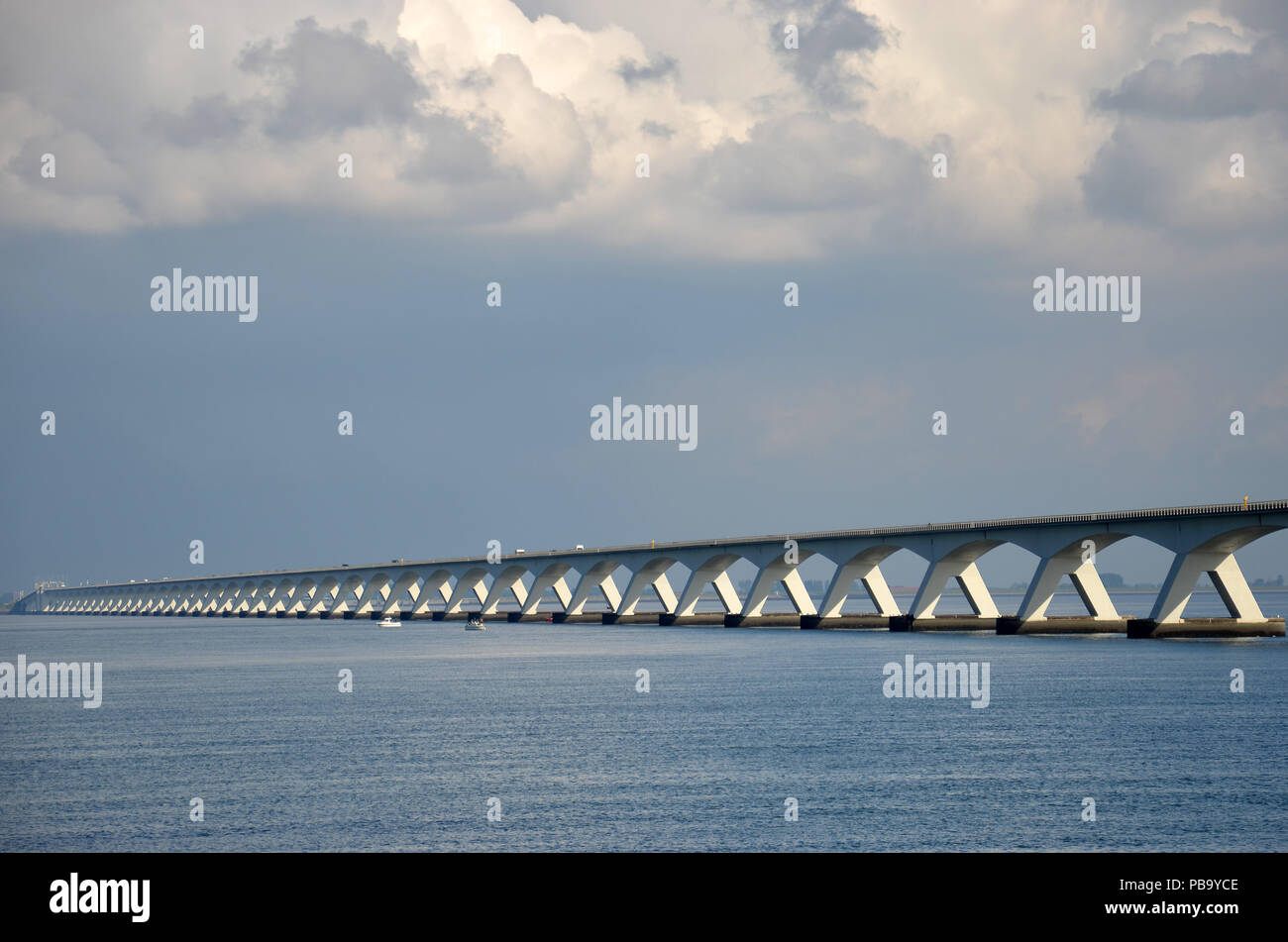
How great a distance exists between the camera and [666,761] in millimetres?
37156

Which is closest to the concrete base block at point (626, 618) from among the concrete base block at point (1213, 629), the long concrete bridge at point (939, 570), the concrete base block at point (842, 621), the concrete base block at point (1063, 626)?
the long concrete bridge at point (939, 570)

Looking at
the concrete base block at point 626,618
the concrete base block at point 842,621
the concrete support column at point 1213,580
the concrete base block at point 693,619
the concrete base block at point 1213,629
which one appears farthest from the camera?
the concrete base block at point 626,618

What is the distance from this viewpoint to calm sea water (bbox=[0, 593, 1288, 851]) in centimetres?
2719

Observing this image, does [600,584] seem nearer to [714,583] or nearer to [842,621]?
[714,583]

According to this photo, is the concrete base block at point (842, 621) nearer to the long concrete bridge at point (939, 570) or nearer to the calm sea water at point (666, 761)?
the long concrete bridge at point (939, 570)

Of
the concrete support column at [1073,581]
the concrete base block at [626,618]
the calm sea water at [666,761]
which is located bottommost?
the calm sea water at [666,761]

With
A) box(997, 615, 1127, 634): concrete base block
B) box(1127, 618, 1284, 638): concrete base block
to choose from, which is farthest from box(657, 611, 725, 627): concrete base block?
box(1127, 618, 1284, 638): concrete base block

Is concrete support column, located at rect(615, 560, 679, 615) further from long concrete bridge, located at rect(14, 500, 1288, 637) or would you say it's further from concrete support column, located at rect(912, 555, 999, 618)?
concrete support column, located at rect(912, 555, 999, 618)

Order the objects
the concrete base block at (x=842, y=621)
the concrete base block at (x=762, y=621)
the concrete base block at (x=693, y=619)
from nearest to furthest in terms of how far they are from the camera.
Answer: the concrete base block at (x=842, y=621), the concrete base block at (x=762, y=621), the concrete base block at (x=693, y=619)

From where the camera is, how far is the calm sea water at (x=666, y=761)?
89.2ft

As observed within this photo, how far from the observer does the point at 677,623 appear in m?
140

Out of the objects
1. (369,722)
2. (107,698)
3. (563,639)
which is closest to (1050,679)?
(369,722)

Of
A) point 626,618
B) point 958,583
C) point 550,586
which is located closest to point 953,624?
point 958,583
